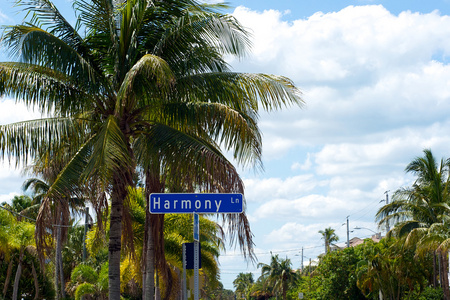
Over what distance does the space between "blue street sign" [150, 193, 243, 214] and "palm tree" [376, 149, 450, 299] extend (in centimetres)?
2841

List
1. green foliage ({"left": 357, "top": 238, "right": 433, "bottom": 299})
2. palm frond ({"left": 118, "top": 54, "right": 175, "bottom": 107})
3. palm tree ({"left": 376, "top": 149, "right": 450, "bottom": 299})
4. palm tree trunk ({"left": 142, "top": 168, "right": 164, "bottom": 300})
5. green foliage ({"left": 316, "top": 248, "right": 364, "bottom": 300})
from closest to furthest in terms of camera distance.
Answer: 1. palm frond ({"left": 118, "top": 54, "right": 175, "bottom": 107})
2. palm tree trunk ({"left": 142, "top": 168, "right": 164, "bottom": 300})
3. palm tree ({"left": 376, "top": 149, "right": 450, "bottom": 299})
4. green foliage ({"left": 357, "top": 238, "right": 433, "bottom": 299})
5. green foliage ({"left": 316, "top": 248, "right": 364, "bottom": 300})

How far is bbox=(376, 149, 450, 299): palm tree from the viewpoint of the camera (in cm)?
3634

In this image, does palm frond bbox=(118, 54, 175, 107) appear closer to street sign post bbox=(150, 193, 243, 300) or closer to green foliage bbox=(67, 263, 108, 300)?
street sign post bbox=(150, 193, 243, 300)

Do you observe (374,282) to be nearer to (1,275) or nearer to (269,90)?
(1,275)

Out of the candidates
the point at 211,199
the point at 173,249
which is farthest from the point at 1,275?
the point at 211,199

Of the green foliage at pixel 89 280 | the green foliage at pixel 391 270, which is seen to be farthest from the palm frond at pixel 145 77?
the green foliage at pixel 391 270

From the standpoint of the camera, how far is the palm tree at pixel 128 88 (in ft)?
40.7

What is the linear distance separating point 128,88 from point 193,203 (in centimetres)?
417

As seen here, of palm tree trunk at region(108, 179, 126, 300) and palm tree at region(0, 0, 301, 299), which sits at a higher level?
palm tree at region(0, 0, 301, 299)

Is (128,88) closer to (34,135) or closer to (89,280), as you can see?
(34,135)

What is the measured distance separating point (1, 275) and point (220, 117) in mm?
36249

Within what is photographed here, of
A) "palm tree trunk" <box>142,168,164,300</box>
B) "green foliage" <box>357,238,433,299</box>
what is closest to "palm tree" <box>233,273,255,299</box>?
"green foliage" <box>357,238,433,299</box>

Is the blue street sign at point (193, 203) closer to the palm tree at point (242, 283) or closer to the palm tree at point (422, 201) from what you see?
the palm tree at point (422, 201)

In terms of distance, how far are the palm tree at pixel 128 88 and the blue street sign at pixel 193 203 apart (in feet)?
11.0
